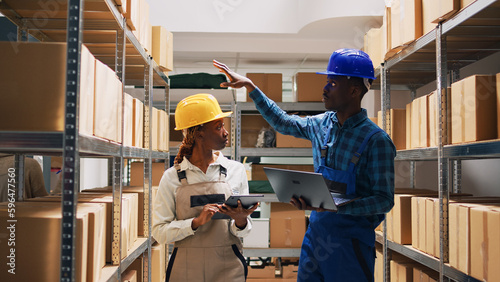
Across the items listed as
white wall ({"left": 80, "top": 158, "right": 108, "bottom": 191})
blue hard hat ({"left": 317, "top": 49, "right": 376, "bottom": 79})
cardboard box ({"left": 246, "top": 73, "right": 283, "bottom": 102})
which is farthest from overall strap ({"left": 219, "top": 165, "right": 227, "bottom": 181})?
white wall ({"left": 80, "top": 158, "right": 108, "bottom": 191})

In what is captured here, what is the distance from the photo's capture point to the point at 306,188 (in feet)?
6.89

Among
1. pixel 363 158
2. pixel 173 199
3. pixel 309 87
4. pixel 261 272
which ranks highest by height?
pixel 309 87

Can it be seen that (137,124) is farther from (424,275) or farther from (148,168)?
(424,275)

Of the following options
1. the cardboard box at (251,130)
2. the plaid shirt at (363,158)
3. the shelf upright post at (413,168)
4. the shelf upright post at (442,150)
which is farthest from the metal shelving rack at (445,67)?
the cardboard box at (251,130)

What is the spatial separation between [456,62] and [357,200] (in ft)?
6.68

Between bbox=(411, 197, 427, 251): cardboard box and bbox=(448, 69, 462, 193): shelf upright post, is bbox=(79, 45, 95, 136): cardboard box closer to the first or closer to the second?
bbox=(411, 197, 427, 251): cardboard box

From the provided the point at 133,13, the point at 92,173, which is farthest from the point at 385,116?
the point at 92,173

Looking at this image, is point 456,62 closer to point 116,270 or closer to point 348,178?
point 348,178

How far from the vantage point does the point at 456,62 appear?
11.8ft

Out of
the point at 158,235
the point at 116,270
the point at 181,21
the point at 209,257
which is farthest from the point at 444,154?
the point at 181,21

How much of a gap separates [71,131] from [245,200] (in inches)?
34.6

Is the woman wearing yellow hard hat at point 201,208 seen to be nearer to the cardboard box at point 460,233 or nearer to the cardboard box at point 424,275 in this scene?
the cardboard box at point 460,233

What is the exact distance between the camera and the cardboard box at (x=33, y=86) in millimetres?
1601

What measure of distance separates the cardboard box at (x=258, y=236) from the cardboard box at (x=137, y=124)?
7.28ft
